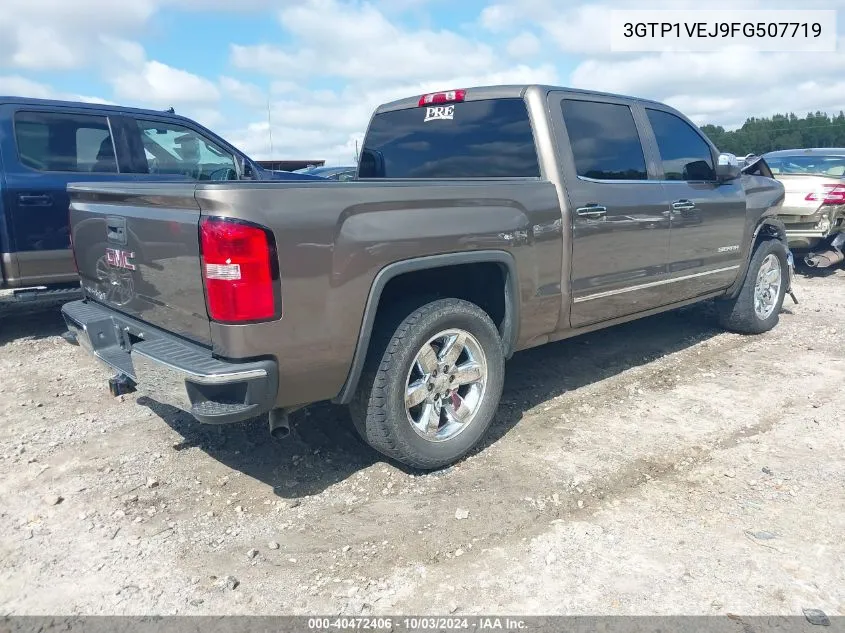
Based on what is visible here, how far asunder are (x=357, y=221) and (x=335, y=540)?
1355mm

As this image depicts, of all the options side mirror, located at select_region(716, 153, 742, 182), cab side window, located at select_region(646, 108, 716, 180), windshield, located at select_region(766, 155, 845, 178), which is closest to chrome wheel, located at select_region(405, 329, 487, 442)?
cab side window, located at select_region(646, 108, 716, 180)

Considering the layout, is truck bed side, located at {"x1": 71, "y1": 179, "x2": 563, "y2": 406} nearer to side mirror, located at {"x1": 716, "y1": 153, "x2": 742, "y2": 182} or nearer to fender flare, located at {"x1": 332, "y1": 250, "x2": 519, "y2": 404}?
fender flare, located at {"x1": 332, "y1": 250, "x2": 519, "y2": 404}

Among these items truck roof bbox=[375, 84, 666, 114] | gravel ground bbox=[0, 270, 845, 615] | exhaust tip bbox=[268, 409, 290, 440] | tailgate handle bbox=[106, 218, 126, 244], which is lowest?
gravel ground bbox=[0, 270, 845, 615]

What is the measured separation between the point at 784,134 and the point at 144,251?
66.9 metres

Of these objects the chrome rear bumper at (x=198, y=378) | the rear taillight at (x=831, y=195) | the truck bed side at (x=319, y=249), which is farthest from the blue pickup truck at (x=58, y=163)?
the rear taillight at (x=831, y=195)

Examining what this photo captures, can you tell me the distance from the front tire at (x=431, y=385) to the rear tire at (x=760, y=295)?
3238 millimetres

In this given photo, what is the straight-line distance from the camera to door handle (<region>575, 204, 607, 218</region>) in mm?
3808

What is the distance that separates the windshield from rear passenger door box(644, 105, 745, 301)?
5.03m

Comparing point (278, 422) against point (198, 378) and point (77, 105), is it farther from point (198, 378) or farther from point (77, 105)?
point (77, 105)

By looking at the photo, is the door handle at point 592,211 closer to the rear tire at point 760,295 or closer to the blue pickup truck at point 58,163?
the rear tire at point 760,295

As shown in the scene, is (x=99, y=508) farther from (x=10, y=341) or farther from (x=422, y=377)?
(x=10, y=341)

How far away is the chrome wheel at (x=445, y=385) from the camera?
10.6 ft

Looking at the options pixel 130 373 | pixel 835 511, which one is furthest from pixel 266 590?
pixel 835 511

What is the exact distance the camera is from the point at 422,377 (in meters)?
3.26
